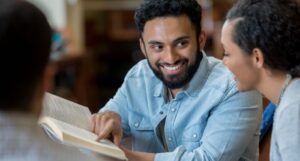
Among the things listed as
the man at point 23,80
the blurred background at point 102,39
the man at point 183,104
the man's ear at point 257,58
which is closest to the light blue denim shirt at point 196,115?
the man at point 183,104

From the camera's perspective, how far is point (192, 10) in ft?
5.36

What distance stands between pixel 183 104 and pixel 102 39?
420 cm

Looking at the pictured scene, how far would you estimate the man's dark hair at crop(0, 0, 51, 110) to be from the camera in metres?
0.92

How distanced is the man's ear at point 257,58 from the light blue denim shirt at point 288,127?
9 centimetres

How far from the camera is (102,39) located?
580 centimetres

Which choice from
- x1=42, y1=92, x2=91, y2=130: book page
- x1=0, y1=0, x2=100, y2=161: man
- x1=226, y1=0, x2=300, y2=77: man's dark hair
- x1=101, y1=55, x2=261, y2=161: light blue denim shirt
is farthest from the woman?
x1=0, y1=0, x2=100, y2=161: man

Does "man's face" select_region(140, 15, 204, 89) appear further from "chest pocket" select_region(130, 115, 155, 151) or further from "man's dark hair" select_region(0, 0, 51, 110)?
"man's dark hair" select_region(0, 0, 51, 110)

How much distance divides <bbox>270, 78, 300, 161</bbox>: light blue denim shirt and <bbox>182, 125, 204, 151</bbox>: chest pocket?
12.7 inches

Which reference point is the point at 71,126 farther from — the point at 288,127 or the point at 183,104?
the point at 288,127

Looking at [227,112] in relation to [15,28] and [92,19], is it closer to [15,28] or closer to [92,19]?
[15,28]

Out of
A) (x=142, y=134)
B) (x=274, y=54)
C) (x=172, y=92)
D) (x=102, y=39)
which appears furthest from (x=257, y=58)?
(x=102, y=39)

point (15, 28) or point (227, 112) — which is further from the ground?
point (15, 28)

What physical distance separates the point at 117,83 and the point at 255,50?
432cm

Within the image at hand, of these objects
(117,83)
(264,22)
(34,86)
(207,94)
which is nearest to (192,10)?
(207,94)
